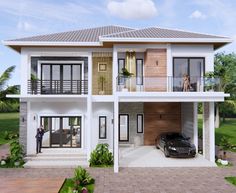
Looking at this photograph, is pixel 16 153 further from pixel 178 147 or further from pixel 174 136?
pixel 174 136

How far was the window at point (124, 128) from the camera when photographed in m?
22.5

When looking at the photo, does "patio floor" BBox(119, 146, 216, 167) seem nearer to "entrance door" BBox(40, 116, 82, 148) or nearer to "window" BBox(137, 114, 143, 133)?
"window" BBox(137, 114, 143, 133)

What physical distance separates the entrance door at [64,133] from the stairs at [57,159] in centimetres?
64

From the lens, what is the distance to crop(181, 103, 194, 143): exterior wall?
20.6 m

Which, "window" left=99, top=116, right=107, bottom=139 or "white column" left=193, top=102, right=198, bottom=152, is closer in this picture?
"window" left=99, top=116, right=107, bottom=139

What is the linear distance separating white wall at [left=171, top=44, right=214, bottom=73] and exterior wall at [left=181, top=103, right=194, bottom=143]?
333cm

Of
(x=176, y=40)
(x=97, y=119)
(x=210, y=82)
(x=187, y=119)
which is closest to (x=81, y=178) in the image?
(x=97, y=119)

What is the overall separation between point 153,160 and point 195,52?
25.2 feet

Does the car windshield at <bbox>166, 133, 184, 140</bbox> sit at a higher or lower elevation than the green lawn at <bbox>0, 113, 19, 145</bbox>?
higher

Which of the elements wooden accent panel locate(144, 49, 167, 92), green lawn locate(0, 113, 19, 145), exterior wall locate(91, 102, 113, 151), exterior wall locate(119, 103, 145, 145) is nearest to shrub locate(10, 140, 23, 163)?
exterior wall locate(91, 102, 113, 151)

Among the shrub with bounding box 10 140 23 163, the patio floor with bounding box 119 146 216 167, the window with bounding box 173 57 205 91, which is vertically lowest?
the patio floor with bounding box 119 146 216 167

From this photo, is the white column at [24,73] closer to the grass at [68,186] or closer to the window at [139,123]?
the grass at [68,186]

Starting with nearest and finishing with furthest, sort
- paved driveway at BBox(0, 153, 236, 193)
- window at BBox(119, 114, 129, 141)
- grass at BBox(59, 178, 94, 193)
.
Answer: grass at BBox(59, 178, 94, 193)
paved driveway at BBox(0, 153, 236, 193)
window at BBox(119, 114, 129, 141)

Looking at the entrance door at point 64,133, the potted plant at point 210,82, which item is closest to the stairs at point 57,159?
the entrance door at point 64,133
